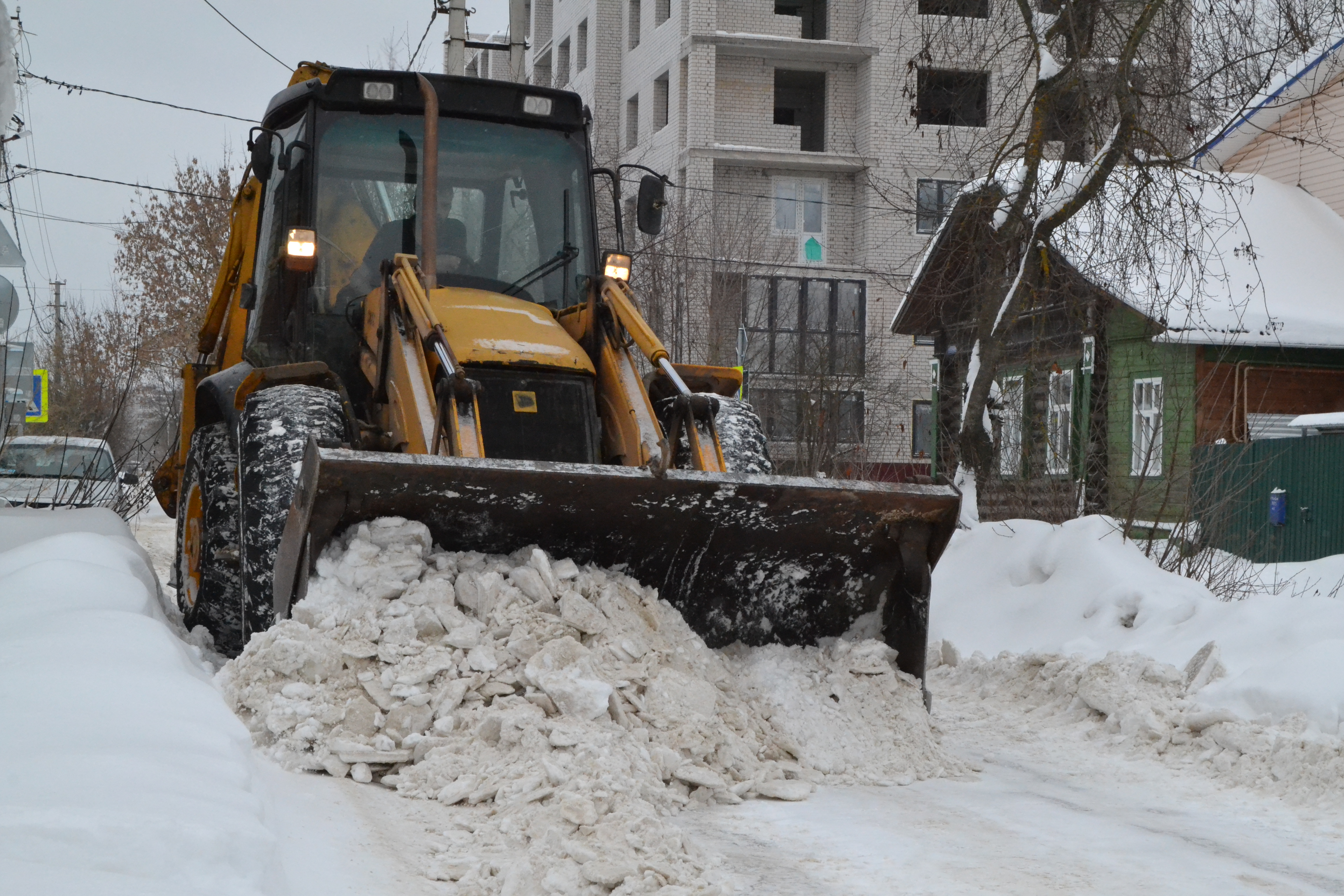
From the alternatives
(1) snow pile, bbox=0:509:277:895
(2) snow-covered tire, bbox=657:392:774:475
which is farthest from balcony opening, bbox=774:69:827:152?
(1) snow pile, bbox=0:509:277:895

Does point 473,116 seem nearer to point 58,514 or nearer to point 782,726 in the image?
point 782,726

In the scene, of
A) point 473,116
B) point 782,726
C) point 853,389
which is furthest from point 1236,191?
point 782,726

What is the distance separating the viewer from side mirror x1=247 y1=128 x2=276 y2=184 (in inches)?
242

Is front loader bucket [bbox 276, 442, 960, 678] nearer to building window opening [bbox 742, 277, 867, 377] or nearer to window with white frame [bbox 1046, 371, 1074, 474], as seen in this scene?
window with white frame [bbox 1046, 371, 1074, 474]

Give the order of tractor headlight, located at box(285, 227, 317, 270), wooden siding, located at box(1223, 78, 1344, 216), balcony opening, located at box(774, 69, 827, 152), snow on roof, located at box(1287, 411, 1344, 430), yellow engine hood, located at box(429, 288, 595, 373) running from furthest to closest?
balcony opening, located at box(774, 69, 827, 152), wooden siding, located at box(1223, 78, 1344, 216), snow on roof, located at box(1287, 411, 1344, 430), tractor headlight, located at box(285, 227, 317, 270), yellow engine hood, located at box(429, 288, 595, 373)

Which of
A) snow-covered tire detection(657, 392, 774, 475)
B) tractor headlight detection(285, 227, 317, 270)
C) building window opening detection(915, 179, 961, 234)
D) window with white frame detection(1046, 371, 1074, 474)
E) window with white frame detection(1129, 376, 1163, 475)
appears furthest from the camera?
window with white frame detection(1129, 376, 1163, 475)

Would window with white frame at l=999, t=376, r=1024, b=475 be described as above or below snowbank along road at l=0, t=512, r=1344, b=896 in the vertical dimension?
above

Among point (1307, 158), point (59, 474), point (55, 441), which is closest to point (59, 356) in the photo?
point (55, 441)

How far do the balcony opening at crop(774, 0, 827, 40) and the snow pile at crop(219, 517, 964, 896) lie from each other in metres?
30.8

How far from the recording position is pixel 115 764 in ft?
9.21

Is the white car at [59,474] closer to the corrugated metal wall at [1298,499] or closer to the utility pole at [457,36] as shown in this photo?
the utility pole at [457,36]

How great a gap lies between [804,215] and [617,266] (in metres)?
26.2

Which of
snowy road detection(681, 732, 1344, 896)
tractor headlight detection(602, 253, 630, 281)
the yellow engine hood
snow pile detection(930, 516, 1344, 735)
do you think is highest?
tractor headlight detection(602, 253, 630, 281)

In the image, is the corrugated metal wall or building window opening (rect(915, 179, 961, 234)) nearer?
building window opening (rect(915, 179, 961, 234))
